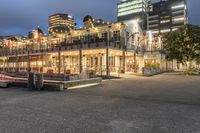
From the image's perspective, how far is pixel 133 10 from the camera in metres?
153

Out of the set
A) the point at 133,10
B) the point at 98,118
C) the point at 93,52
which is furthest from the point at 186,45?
the point at 133,10

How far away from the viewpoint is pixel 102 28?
1470 inches

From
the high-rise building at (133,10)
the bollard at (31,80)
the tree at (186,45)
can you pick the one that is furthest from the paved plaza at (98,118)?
the high-rise building at (133,10)

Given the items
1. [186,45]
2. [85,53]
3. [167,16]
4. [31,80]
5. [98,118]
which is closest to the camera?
[98,118]

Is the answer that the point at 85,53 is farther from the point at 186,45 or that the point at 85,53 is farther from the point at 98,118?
the point at 98,118

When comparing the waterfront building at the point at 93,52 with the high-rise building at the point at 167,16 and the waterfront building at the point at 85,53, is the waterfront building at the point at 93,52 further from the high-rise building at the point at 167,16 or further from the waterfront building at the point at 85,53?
the high-rise building at the point at 167,16

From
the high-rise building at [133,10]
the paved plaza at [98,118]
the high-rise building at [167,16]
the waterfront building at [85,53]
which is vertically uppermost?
the high-rise building at [133,10]

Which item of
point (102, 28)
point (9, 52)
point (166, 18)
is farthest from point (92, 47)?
point (166, 18)

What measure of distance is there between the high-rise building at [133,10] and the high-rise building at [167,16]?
34.2 ft

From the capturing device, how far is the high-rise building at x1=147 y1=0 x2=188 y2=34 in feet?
407

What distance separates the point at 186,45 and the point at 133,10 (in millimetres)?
131481

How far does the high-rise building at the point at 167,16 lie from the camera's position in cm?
12394

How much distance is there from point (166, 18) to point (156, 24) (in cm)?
728

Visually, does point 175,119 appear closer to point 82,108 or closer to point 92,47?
point 82,108
